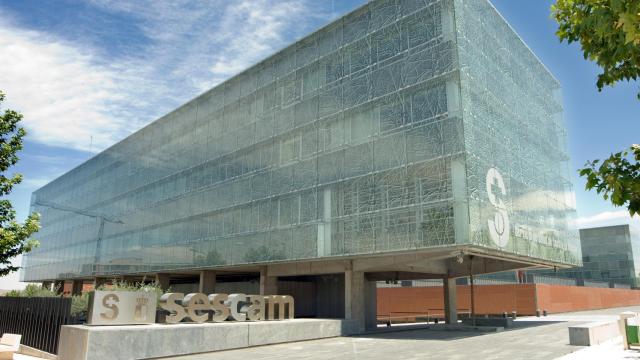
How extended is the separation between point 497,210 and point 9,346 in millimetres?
25018

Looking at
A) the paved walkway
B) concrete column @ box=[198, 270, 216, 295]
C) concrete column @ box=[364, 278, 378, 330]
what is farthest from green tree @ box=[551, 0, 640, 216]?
concrete column @ box=[198, 270, 216, 295]

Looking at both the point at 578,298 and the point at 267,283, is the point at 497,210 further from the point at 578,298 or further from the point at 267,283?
the point at 578,298

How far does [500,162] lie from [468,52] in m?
7.27

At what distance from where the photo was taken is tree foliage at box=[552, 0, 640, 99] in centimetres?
627

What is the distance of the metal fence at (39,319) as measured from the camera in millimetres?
19234

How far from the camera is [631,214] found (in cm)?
798

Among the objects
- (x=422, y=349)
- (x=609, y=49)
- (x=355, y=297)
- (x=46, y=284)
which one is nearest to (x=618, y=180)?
(x=609, y=49)

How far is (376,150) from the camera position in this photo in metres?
31.5

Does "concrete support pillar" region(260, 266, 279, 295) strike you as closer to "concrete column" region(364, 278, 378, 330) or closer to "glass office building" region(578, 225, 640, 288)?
"concrete column" region(364, 278, 378, 330)

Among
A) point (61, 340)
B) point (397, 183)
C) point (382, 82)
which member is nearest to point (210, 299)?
point (61, 340)

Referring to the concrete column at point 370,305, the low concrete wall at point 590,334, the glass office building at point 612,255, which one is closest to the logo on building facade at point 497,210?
the low concrete wall at point 590,334

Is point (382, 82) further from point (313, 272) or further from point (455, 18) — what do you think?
point (313, 272)

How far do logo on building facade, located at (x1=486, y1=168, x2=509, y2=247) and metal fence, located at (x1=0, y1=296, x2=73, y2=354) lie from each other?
862 inches

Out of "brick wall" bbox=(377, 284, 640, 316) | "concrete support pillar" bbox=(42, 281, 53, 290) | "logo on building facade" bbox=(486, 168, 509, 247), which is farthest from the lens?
"concrete support pillar" bbox=(42, 281, 53, 290)
